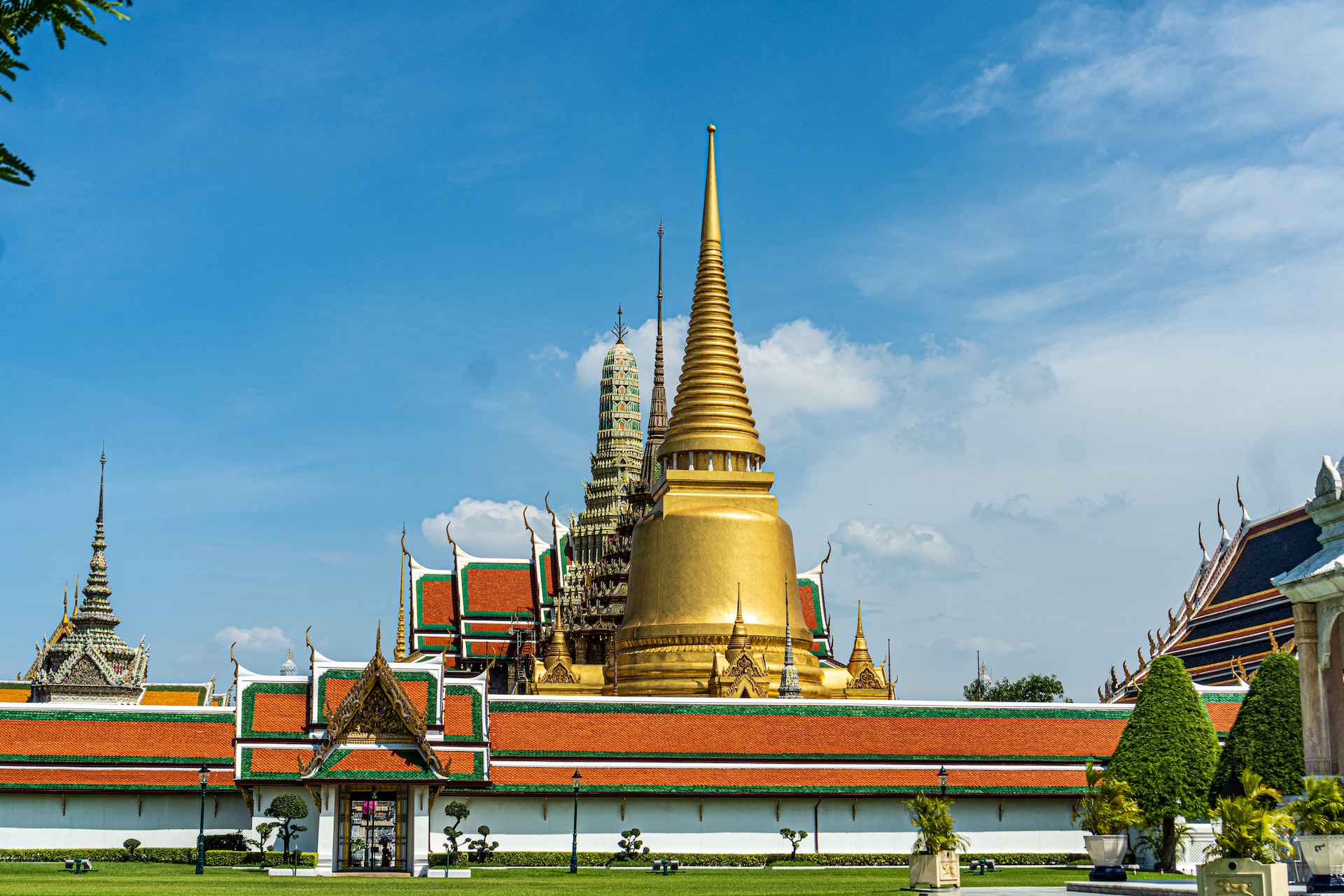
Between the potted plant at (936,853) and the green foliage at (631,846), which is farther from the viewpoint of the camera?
the green foliage at (631,846)

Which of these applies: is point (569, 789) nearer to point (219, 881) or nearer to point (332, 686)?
point (332, 686)

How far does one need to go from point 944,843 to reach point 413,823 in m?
13.1

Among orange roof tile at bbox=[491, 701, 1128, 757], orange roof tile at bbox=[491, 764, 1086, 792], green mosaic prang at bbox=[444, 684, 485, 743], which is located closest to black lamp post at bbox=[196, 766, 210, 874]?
green mosaic prang at bbox=[444, 684, 485, 743]

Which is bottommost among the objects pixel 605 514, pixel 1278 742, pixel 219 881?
pixel 219 881

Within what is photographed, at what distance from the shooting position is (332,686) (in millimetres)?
33406

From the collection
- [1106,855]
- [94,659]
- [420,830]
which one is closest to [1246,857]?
[1106,855]

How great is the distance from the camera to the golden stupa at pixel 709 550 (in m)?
45.4

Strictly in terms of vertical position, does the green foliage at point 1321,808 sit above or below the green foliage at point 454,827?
above

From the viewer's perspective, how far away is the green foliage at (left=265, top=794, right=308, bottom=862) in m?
30.4

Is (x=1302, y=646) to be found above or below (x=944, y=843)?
above

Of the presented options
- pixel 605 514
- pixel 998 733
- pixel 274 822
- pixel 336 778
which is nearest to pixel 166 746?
pixel 274 822

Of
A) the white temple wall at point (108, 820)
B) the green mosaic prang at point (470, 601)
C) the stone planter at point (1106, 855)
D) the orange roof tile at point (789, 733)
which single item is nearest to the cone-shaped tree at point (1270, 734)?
the stone planter at point (1106, 855)

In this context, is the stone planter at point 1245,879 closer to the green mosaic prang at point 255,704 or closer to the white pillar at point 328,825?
the white pillar at point 328,825

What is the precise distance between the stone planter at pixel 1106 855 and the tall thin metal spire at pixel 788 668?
55.3 feet
